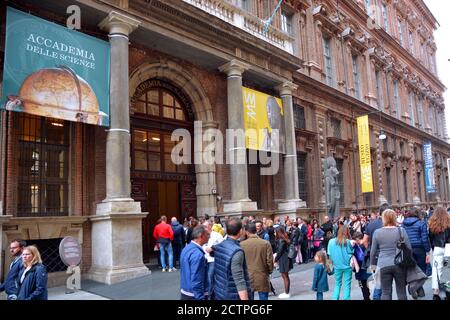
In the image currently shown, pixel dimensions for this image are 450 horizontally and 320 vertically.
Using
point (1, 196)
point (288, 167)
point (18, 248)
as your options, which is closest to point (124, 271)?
point (1, 196)

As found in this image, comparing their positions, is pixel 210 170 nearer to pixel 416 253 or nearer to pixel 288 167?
pixel 288 167

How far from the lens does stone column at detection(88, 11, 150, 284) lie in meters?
11.2

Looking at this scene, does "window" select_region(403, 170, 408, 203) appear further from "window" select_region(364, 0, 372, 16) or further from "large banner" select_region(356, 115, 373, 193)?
"window" select_region(364, 0, 372, 16)

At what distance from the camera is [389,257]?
20.7ft

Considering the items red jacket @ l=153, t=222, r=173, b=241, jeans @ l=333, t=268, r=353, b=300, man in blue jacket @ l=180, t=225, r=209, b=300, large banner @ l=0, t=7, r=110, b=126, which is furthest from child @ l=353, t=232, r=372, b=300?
large banner @ l=0, t=7, r=110, b=126

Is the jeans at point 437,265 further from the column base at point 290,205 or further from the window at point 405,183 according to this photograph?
the window at point 405,183

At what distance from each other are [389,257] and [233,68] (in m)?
11.4

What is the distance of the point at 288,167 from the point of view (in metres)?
18.5

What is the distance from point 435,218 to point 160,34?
962 centimetres

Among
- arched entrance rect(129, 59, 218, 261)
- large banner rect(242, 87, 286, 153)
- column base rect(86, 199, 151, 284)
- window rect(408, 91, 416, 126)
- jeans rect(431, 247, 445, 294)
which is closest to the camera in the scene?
jeans rect(431, 247, 445, 294)

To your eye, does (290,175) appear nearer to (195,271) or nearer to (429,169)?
(195,271)

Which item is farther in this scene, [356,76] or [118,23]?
[356,76]

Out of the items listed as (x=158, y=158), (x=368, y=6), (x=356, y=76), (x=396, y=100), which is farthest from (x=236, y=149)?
(x=396, y=100)

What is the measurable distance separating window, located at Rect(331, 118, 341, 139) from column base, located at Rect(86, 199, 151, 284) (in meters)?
15.8
